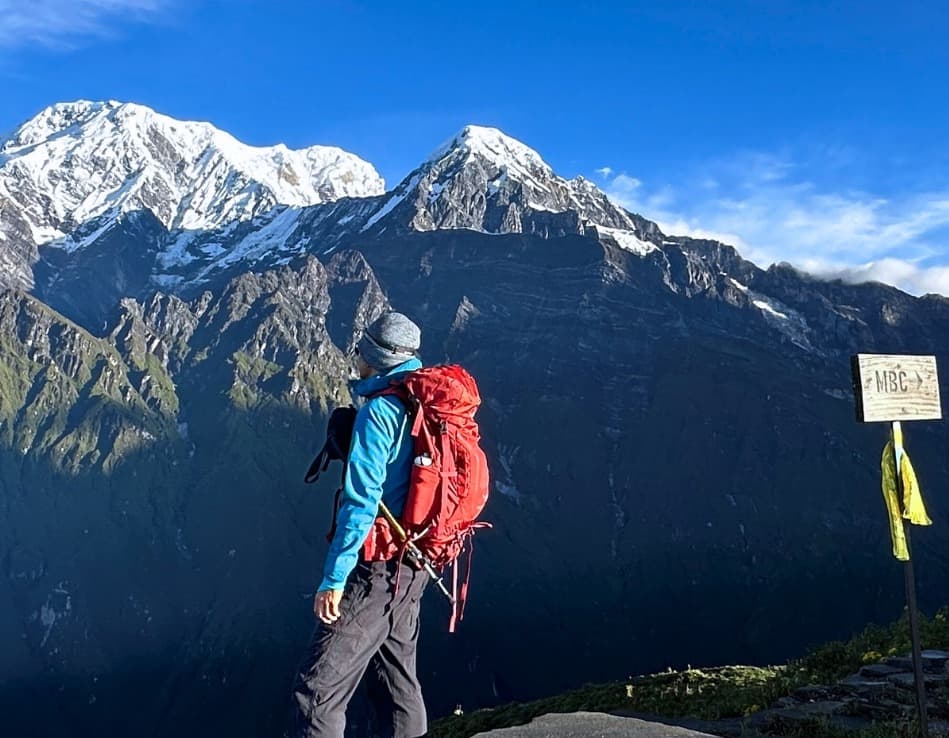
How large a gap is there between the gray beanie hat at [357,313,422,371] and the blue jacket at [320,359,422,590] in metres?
0.70

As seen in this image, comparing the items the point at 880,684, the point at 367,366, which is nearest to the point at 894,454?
the point at 880,684

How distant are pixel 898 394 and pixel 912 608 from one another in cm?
240

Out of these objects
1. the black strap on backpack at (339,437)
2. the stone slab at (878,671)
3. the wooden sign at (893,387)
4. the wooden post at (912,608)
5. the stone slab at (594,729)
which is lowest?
the stone slab at (878,671)

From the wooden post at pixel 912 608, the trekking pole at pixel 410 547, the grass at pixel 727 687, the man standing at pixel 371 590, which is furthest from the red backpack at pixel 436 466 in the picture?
the grass at pixel 727 687

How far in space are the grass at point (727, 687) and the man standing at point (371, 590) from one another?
4980 millimetres

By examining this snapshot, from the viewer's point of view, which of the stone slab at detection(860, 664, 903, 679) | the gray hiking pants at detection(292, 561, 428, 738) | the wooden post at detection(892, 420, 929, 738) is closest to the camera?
the gray hiking pants at detection(292, 561, 428, 738)

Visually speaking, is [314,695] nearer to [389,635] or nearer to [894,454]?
[389,635]

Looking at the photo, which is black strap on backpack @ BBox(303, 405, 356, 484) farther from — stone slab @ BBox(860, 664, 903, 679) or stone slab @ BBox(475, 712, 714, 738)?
stone slab @ BBox(860, 664, 903, 679)

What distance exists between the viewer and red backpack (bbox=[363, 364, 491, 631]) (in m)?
6.97

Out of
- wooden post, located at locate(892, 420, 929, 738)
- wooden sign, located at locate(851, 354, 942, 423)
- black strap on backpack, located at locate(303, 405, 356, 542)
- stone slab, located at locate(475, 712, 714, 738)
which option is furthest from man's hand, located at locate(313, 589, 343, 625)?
wooden sign, located at locate(851, 354, 942, 423)

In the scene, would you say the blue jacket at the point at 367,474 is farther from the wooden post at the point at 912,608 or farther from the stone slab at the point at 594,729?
the wooden post at the point at 912,608

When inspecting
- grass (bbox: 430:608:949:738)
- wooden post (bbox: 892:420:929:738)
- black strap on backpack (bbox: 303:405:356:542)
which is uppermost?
black strap on backpack (bbox: 303:405:356:542)

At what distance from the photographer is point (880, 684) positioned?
459 inches

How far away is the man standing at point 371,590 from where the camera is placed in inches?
264
